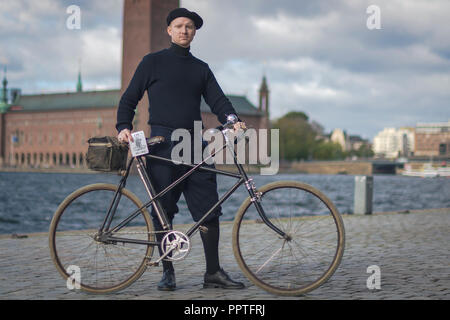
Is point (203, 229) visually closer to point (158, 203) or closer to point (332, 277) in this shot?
point (158, 203)

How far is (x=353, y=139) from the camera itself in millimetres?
184875

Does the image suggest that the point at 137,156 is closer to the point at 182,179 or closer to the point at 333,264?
the point at 182,179

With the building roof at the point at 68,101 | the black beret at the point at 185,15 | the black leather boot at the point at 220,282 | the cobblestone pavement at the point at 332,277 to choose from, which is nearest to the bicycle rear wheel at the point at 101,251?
the cobblestone pavement at the point at 332,277

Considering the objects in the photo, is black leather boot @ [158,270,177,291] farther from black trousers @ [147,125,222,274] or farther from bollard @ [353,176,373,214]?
bollard @ [353,176,373,214]

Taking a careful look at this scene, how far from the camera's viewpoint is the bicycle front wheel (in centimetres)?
372

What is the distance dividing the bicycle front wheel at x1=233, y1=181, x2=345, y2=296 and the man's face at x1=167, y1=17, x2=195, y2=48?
3.62 ft

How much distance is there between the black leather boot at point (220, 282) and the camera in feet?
13.1

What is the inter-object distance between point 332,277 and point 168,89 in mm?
1832

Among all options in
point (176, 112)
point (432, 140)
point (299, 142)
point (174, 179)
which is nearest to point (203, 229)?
point (174, 179)

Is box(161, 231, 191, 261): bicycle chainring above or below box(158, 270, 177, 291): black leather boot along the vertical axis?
above

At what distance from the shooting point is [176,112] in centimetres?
400

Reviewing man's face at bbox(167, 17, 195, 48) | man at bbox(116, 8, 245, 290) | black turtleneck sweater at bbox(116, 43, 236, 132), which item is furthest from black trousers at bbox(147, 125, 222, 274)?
man's face at bbox(167, 17, 195, 48)

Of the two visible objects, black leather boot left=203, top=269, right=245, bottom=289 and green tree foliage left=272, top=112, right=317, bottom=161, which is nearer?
black leather boot left=203, top=269, right=245, bottom=289

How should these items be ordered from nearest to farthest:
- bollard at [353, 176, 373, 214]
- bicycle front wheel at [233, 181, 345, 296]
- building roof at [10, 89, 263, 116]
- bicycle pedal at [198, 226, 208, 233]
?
bicycle front wheel at [233, 181, 345, 296], bicycle pedal at [198, 226, 208, 233], bollard at [353, 176, 373, 214], building roof at [10, 89, 263, 116]
